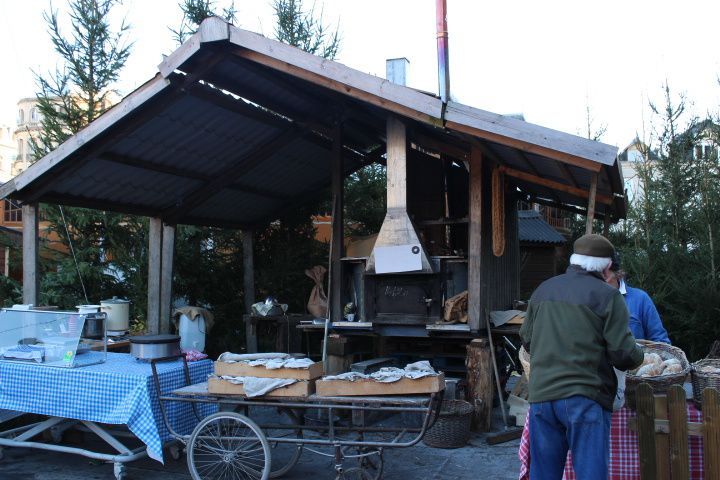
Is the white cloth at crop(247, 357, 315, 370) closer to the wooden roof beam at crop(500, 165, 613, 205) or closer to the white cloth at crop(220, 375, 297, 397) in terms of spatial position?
the white cloth at crop(220, 375, 297, 397)

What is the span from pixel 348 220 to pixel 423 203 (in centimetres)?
380

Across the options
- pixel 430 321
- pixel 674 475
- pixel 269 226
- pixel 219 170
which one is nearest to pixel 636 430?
pixel 674 475

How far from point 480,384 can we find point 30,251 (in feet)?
20.1

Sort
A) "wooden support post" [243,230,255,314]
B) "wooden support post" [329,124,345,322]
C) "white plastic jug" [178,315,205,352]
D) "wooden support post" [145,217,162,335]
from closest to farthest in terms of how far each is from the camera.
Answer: "wooden support post" [329,124,345,322] → "wooden support post" [145,217,162,335] → "white plastic jug" [178,315,205,352] → "wooden support post" [243,230,255,314]

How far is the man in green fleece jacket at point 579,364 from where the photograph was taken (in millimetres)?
3521

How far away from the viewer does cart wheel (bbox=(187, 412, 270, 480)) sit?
17.3 ft

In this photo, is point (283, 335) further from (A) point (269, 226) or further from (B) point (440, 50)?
(B) point (440, 50)

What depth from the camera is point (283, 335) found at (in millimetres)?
10742

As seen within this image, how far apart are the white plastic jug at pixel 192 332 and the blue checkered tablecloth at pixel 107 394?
4.75 meters

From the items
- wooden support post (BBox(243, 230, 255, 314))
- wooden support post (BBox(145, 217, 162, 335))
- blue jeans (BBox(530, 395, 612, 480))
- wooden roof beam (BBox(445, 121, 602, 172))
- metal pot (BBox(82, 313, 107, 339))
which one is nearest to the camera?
blue jeans (BBox(530, 395, 612, 480))

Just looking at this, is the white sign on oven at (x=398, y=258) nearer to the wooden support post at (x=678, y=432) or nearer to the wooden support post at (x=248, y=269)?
the wooden support post at (x=678, y=432)

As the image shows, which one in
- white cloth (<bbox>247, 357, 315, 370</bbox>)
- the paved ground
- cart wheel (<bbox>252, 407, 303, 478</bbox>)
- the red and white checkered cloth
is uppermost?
white cloth (<bbox>247, 357, 315, 370</bbox>)

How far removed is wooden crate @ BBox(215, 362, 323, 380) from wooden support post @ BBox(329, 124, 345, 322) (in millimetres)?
3572

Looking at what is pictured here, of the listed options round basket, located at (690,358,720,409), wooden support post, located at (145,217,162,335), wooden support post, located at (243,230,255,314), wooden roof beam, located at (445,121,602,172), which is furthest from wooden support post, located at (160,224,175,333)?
round basket, located at (690,358,720,409)
